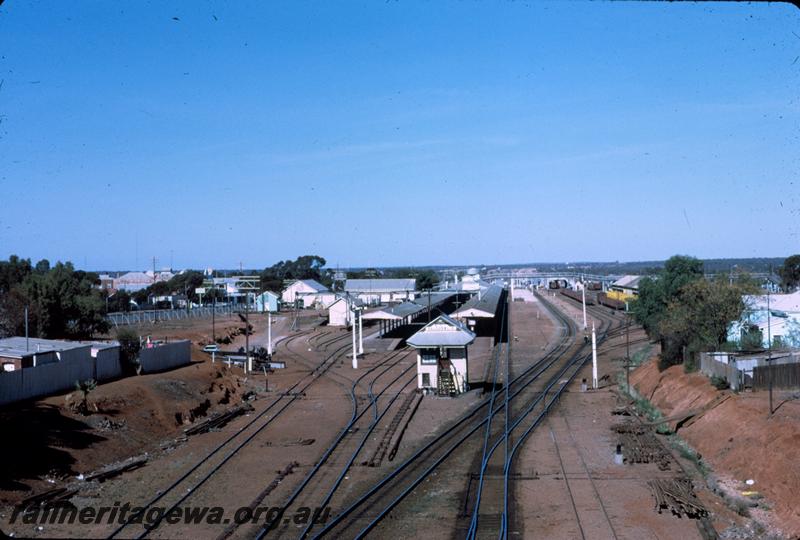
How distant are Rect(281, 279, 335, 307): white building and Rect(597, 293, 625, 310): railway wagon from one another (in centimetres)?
3370

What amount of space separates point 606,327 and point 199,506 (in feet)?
159

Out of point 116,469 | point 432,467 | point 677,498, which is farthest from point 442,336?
point 677,498

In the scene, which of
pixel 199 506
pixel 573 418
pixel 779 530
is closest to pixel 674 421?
pixel 573 418

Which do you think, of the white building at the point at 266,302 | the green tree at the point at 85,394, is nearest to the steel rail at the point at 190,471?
the green tree at the point at 85,394

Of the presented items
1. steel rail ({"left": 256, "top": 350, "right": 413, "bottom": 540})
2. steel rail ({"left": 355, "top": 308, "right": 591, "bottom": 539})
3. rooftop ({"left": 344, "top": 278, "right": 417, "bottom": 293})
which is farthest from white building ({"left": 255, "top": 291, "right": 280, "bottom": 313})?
steel rail ({"left": 355, "top": 308, "right": 591, "bottom": 539})

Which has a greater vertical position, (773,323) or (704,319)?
(704,319)

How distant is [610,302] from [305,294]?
39669 millimetres

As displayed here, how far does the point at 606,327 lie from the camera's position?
5809 centimetres

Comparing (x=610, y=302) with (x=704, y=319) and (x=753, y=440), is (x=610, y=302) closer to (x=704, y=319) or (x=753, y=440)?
(x=704, y=319)

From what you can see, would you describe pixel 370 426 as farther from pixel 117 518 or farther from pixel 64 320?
pixel 64 320

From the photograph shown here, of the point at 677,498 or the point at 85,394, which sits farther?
the point at 85,394

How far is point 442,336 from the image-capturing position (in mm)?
27672

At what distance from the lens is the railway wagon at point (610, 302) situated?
2952 inches

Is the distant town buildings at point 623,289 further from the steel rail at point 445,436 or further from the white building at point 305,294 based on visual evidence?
the steel rail at point 445,436
